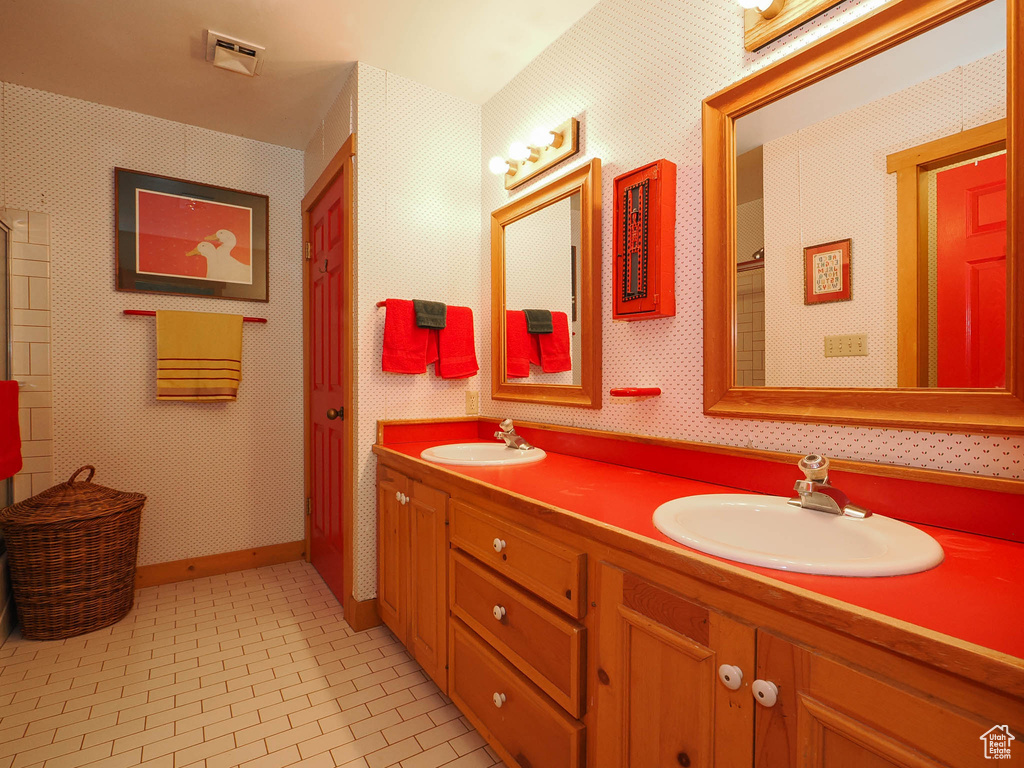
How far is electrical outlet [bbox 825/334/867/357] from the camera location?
1.07 metres

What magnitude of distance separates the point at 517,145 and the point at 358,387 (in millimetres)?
1222

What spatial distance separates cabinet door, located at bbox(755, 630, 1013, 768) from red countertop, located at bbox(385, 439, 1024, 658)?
81mm

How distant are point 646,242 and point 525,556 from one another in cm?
96

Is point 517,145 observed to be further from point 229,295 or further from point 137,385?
point 137,385

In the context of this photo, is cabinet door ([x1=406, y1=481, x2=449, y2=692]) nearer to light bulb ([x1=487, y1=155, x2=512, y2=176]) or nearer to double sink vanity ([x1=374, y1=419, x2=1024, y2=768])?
double sink vanity ([x1=374, y1=419, x2=1024, y2=768])

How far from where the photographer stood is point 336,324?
2.46 m

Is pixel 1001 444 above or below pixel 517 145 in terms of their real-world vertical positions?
below

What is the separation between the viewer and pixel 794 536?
1014 mm

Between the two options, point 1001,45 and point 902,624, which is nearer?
point 902,624

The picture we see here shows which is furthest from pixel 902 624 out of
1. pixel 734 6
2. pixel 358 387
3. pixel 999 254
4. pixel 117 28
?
pixel 117 28

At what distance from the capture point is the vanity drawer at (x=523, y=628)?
1.04 meters

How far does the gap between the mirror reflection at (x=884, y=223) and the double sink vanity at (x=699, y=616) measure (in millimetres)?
259

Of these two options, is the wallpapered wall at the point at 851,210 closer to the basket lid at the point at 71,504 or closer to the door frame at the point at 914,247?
the door frame at the point at 914,247

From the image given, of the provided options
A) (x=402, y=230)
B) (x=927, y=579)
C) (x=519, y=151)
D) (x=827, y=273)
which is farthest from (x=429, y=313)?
(x=927, y=579)
